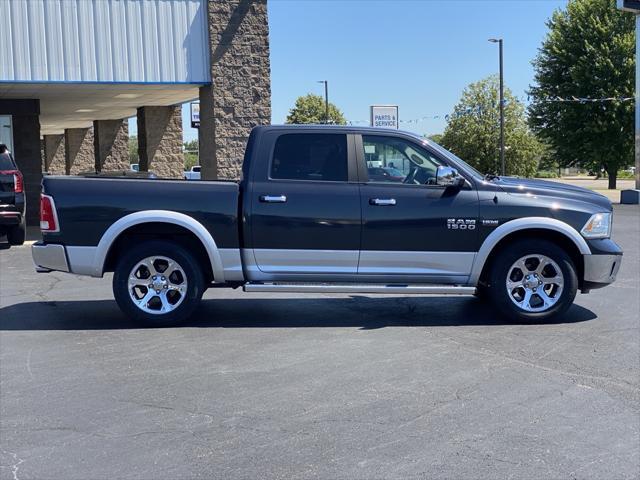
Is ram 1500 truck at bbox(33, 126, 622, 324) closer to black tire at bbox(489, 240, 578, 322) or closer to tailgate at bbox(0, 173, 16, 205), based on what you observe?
black tire at bbox(489, 240, 578, 322)

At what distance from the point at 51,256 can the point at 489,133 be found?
4148cm

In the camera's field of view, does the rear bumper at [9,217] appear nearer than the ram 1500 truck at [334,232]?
No

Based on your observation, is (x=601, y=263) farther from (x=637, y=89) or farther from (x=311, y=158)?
(x=637, y=89)

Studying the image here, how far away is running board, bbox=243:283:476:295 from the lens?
782cm

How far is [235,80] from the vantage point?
55.1 feet

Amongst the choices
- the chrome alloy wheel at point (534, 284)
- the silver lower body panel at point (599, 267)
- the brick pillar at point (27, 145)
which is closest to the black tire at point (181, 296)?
the chrome alloy wheel at point (534, 284)

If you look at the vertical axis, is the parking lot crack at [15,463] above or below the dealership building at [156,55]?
below

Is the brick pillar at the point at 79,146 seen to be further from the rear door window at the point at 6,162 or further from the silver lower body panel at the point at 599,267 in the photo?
the silver lower body panel at the point at 599,267

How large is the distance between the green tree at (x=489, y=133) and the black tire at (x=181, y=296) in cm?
4060

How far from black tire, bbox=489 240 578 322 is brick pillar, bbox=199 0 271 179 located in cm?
992

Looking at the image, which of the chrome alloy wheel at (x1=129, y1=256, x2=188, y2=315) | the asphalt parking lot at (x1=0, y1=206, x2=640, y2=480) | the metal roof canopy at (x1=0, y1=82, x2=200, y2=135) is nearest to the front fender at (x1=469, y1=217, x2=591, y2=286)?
the asphalt parking lot at (x1=0, y1=206, x2=640, y2=480)

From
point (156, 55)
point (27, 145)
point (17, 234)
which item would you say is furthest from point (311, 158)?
point (27, 145)

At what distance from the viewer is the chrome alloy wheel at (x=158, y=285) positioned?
794 cm

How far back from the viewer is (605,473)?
4324 mm
